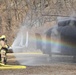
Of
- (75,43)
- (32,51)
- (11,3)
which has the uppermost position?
(11,3)

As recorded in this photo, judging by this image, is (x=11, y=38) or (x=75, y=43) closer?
(x=75, y=43)

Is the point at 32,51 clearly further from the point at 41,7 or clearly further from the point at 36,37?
the point at 41,7

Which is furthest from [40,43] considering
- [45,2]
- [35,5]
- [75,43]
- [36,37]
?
[45,2]

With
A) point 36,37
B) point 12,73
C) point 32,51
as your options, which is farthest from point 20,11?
point 12,73

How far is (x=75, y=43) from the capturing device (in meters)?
11.5

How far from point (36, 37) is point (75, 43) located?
72.9 inches

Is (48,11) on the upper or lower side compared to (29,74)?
upper

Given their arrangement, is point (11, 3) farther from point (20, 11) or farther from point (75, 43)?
point (75, 43)

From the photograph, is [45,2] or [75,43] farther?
[45,2]

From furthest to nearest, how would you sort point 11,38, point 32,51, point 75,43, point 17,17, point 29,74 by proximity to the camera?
point 17,17 < point 11,38 < point 32,51 < point 75,43 < point 29,74

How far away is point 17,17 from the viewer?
1009 inches

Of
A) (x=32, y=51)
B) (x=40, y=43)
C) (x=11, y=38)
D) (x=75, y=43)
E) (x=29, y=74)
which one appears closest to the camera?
(x=29, y=74)

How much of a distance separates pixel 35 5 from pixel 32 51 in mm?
8588

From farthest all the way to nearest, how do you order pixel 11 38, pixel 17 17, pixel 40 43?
pixel 17 17, pixel 11 38, pixel 40 43
